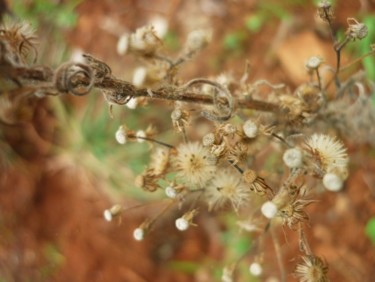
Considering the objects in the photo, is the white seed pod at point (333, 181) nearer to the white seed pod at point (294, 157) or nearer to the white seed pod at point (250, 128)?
the white seed pod at point (294, 157)

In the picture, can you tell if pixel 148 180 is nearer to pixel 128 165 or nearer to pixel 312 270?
pixel 312 270

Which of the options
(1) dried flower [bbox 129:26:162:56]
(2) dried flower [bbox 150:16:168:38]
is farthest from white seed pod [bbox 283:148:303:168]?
(2) dried flower [bbox 150:16:168:38]

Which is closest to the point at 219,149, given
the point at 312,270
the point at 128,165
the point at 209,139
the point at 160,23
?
the point at 209,139

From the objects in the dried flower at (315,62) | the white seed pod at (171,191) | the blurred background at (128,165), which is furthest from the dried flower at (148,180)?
the blurred background at (128,165)

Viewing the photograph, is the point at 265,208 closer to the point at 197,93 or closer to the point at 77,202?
the point at 197,93

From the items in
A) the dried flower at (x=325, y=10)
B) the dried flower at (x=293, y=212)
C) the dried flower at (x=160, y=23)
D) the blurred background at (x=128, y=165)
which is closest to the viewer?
the dried flower at (x=293, y=212)

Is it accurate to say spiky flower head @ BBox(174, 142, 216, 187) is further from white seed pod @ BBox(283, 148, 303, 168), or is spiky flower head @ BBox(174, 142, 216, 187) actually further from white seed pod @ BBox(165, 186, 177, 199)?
white seed pod @ BBox(283, 148, 303, 168)
